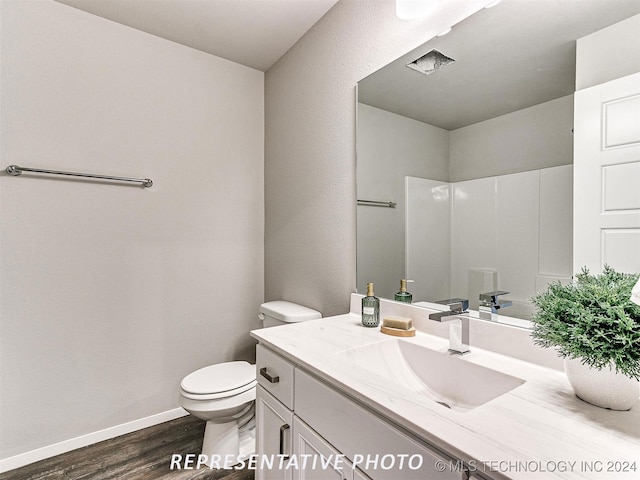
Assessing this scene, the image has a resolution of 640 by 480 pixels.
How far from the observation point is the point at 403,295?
1.40 meters

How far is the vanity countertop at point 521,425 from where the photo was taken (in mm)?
523

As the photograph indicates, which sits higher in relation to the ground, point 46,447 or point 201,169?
point 201,169

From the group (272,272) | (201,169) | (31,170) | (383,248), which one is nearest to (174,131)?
(201,169)

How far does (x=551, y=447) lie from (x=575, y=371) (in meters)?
0.24

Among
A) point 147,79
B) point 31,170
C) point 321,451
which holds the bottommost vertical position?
point 321,451

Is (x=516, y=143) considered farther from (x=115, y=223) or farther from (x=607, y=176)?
(x=115, y=223)

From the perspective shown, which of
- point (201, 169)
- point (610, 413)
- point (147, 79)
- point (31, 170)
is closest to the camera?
point (610, 413)

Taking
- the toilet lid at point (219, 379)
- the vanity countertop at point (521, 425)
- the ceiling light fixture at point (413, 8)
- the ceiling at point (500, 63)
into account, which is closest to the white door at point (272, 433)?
the vanity countertop at point (521, 425)

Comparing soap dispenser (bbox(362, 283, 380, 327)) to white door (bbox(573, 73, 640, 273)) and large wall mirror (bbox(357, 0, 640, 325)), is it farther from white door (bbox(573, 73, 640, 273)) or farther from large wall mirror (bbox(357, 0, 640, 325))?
white door (bbox(573, 73, 640, 273))

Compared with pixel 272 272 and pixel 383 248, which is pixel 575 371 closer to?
pixel 383 248

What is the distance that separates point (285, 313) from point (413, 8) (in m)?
1.51

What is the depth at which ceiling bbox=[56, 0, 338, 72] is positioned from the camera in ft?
5.69

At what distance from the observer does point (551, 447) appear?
57cm

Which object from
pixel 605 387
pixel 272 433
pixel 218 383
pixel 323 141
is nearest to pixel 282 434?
pixel 272 433
